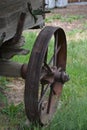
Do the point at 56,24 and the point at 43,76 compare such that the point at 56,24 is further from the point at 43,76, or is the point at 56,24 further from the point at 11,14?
the point at 11,14

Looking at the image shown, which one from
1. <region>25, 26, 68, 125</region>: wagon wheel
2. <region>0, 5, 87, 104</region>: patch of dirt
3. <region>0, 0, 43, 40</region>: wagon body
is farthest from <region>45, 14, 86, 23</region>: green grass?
<region>0, 0, 43, 40</region>: wagon body

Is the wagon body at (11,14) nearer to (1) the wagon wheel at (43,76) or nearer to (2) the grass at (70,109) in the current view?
(1) the wagon wheel at (43,76)

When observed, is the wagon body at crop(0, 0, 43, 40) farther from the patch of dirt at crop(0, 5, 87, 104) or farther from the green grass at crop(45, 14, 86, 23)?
the green grass at crop(45, 14, 86, 23)

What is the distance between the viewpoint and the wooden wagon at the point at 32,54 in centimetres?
308

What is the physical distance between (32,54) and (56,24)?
19.3 ft

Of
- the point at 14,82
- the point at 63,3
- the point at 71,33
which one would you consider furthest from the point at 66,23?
the point at 14,82

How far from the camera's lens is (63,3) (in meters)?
11.9

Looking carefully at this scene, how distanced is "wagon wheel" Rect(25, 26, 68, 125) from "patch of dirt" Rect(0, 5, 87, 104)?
0.59m

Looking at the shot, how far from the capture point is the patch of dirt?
435 centimetres

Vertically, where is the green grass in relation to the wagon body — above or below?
below

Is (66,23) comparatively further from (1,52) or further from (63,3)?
(1,52)

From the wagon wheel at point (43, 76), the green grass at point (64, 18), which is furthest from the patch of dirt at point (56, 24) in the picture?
the wagon wheel at point (43, 76)

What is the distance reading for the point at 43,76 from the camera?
11.1ft

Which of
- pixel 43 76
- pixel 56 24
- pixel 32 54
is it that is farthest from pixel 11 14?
pixel 56 24
